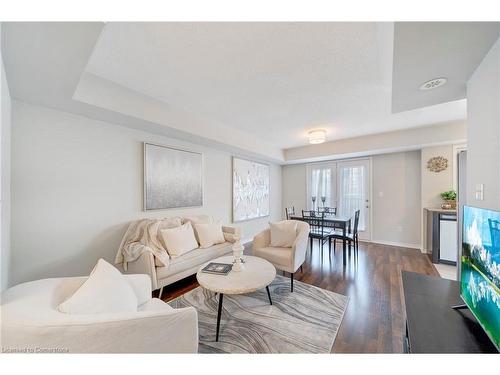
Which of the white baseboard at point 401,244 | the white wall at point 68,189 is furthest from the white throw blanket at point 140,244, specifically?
the white baseboard at point 401,244

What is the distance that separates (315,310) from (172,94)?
113 inches

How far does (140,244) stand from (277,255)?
1.68 meters

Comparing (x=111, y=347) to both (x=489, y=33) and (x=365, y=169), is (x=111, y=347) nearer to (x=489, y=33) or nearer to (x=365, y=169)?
(x=489, y=33)

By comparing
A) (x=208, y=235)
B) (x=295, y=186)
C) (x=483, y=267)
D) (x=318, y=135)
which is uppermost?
(x=318, y=135)

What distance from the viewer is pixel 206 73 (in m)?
1.83

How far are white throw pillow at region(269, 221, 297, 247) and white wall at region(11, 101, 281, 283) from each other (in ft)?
6.26

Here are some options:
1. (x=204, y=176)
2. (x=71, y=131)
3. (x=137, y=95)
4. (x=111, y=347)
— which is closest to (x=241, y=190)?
(x=204, y=176)

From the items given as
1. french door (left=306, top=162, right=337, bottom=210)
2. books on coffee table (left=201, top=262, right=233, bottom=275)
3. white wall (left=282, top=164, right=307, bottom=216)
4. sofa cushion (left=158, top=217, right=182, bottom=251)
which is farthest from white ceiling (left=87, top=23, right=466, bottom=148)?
white wall (left=282, top=164, right=307, bottom=216)

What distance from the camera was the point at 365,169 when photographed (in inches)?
184

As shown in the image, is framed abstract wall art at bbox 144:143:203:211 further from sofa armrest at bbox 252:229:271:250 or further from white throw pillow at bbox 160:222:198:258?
sofa armrest at bbox 252:229:271:250

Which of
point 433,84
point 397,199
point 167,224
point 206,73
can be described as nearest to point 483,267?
point 433,84

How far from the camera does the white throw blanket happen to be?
215 centimetres

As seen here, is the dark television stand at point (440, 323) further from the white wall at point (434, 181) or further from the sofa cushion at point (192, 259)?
the white wall at point (434, 181)

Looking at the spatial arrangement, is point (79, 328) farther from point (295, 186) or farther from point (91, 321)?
point (295, 186)
